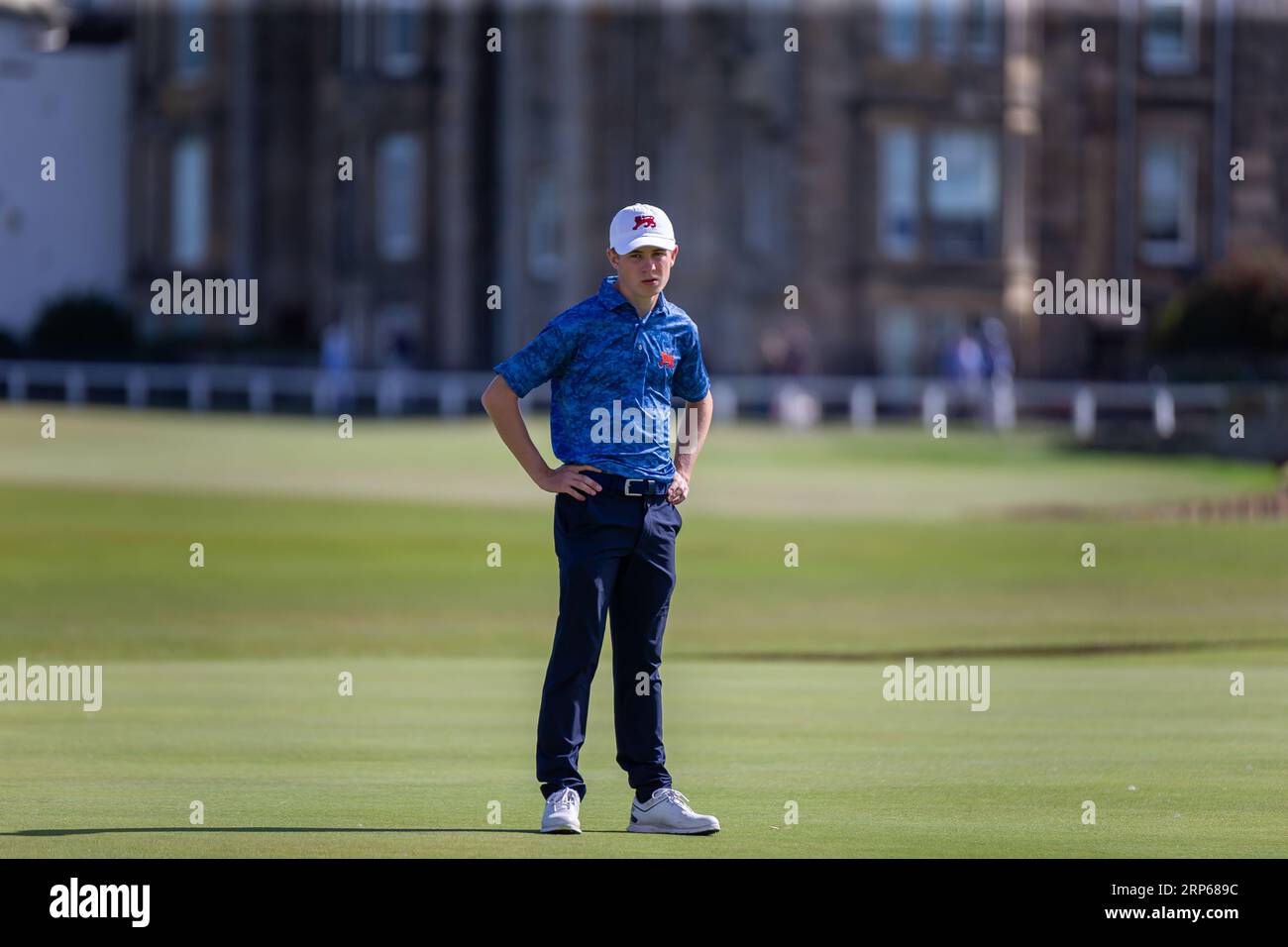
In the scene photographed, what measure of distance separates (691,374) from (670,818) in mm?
1480

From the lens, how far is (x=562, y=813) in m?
8.19

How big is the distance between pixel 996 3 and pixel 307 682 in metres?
37.9

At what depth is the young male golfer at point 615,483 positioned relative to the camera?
27.5 ft

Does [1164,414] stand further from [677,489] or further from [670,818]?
[670,818]

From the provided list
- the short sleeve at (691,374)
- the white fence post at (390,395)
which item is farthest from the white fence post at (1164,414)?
the short sleeve at (691,374)

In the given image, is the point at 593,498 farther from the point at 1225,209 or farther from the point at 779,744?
the point at 1225,209

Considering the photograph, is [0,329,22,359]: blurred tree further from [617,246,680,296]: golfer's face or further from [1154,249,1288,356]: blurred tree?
[617,246,680,296]: golfer's face

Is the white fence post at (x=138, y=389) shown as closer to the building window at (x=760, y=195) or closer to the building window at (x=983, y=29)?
the building window at (x=760, y=195)

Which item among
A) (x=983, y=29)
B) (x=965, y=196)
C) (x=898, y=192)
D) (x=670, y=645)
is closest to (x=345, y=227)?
(x=898, y=192)

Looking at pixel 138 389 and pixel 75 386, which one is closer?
pixel 138 389

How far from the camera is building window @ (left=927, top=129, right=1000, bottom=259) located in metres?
50.1

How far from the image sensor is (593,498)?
8.39m

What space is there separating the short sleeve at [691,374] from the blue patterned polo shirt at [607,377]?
0.39 feet
